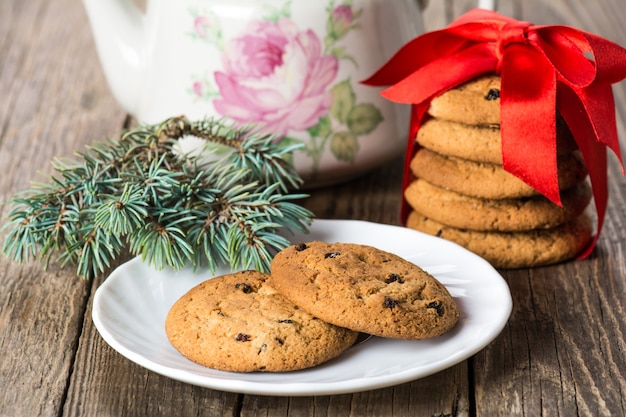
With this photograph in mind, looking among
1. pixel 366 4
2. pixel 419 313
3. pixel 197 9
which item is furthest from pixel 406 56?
pixel 419 313

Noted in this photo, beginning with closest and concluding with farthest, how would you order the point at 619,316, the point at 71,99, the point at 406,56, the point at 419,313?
1. the point at 419,313
2. the point at 619,316
3. the point at 406,56
4. the point at 71,99

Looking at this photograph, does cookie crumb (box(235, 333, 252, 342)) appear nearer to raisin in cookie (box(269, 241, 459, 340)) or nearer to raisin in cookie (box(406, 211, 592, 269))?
raisin in cookie (box(269, 241, 459, 340))

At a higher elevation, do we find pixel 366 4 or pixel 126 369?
→ pixel 366 4

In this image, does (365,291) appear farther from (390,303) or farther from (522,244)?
(522,244)

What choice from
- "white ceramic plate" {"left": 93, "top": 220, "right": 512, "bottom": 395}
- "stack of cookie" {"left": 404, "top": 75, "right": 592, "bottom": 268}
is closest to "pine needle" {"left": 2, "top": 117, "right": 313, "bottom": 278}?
"white ceramic plate" {"left": 93, "top": 220, "right": 512, "bottom": 395}

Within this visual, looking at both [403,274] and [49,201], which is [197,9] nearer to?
[49,201]
